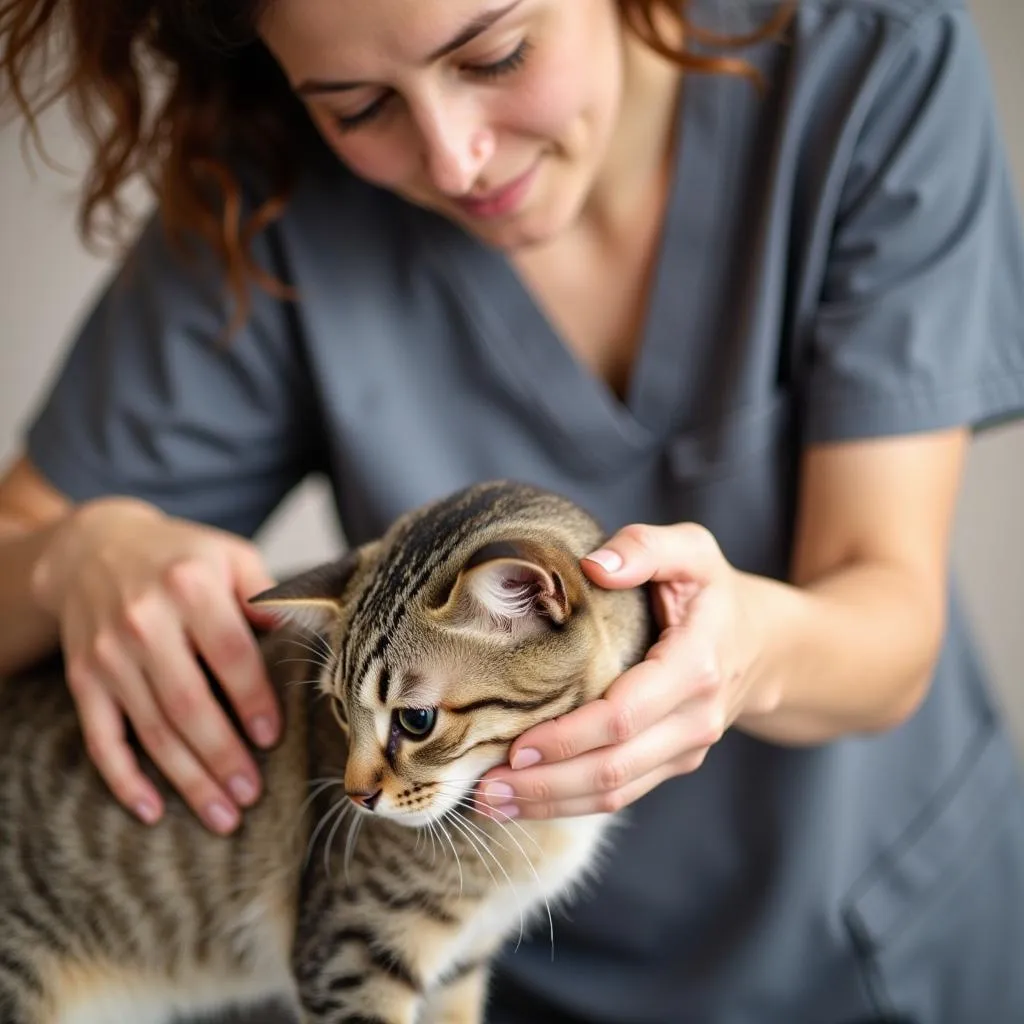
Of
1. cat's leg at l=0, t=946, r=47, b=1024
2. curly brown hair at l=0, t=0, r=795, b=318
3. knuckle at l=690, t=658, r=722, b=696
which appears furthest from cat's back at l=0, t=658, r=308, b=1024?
curly brown hair at l=0, t=0, r=795, b=318

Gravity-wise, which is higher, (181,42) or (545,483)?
(181,42)

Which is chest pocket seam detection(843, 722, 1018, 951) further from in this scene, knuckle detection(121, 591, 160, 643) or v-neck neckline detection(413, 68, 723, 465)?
knuckle detection(121, 591, 160, 643)

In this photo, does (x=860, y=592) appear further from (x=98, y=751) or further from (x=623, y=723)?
(x=98, y=751)

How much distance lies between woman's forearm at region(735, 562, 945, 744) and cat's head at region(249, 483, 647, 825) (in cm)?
9

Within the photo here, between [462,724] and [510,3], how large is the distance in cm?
46

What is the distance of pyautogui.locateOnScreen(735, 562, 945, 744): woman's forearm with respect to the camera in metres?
0.73

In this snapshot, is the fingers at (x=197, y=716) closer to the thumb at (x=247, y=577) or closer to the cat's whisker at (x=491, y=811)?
the thumb at (x=247, y=577)

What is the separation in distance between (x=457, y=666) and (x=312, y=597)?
0.13 m

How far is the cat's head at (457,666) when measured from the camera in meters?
0.66

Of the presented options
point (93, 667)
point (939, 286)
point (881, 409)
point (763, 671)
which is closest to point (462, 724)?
point (763, 671)

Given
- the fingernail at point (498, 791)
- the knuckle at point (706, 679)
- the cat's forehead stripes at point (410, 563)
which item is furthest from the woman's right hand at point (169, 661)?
the knuckle at point (706, 679)

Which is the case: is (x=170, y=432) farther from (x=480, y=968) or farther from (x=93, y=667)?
(x=480, y=968)

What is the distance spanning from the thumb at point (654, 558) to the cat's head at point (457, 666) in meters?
0.04

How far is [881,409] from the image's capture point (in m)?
0.88
